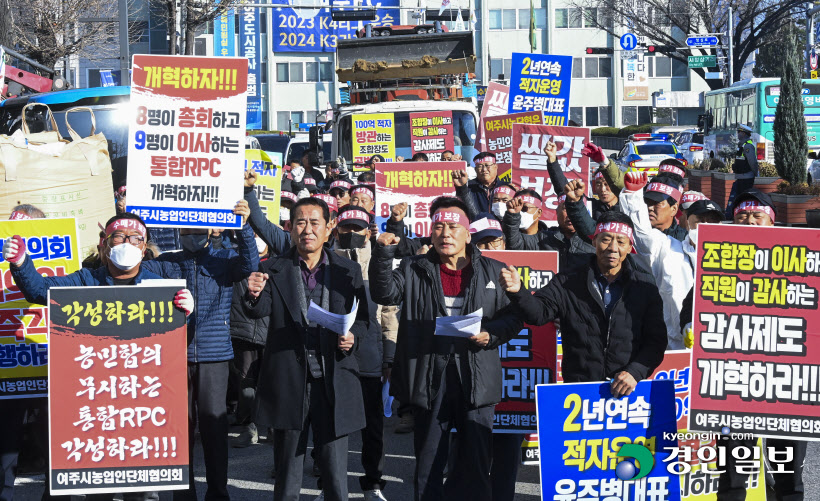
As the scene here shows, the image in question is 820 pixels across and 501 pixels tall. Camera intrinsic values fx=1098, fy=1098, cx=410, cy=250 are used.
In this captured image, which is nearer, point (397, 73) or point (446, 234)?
point (446, 234)

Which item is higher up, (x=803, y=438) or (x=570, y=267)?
(x=570, y=267)

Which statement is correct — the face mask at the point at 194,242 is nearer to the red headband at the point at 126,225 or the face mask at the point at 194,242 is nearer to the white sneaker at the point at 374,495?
the red headband at the point at 126,225

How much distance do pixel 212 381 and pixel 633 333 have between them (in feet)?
8.21

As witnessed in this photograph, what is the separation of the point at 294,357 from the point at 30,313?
192 centimetres

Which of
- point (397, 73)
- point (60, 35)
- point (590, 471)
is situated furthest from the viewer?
point (60, 35)

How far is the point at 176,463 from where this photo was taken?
5.91 m

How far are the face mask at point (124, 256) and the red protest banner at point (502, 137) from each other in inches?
276

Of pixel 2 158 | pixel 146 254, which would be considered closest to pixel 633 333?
pixel 146 254

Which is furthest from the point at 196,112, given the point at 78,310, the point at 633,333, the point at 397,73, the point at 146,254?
the point at 397,73

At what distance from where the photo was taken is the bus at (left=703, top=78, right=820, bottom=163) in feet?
103

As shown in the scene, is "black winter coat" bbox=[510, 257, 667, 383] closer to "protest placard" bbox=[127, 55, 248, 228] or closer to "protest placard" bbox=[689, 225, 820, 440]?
"protest placard" bbox=[689, 225, 820, 440]

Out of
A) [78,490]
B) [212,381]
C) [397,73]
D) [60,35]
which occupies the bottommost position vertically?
[78,490]

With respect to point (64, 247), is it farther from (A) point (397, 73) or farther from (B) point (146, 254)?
(A) point (397, 73)

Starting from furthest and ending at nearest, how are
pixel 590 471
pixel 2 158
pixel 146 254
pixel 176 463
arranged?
pixel 2 158 < pixel 146 254 < pixel 176 463 < pixel 590 471
